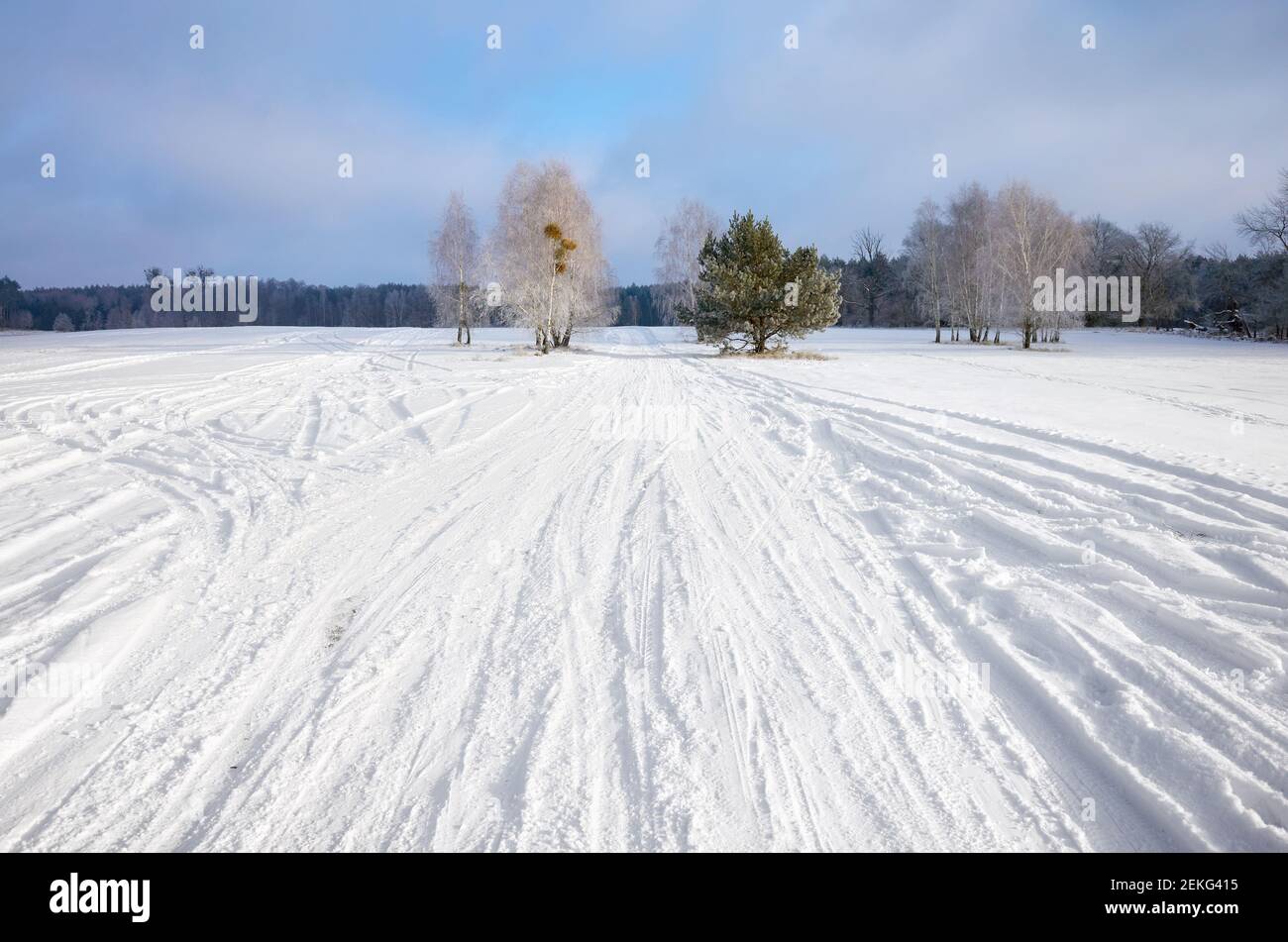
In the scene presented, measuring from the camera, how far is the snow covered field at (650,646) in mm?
2393

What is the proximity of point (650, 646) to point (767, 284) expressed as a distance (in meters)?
25.4

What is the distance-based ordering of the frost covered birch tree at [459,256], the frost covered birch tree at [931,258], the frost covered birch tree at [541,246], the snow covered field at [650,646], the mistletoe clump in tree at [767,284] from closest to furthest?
the snow covered field at [650,646]
the mistletoe clump in tree at [767,284]
the frost covered birch tree at [541,246]
the frost covered birch tree at [459,256]
the frost covered birch tree at [931,258]

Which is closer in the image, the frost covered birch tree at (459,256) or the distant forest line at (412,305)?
the frost covered birch tree at (459,256)

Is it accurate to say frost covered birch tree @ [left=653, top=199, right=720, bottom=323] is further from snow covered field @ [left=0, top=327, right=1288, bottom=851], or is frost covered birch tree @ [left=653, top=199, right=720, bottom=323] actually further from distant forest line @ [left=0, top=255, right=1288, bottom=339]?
snow covered field @ [left=0, top=327, right=1288, bottom=851]

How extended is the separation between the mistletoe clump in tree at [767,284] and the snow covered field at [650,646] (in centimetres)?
1997

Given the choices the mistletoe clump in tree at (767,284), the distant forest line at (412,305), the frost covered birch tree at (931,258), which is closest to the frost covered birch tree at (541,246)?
the distant forest line at (412,305)

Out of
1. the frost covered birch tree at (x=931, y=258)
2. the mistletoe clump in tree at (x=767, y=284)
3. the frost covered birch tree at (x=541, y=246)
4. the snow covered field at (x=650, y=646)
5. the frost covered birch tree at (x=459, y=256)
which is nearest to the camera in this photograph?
the snow covered field at (x=650, y=646)

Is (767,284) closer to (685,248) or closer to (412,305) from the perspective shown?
(685,248)

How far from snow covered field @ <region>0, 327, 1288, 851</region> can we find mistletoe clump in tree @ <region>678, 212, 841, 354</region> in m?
20.0

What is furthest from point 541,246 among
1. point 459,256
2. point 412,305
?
point 412,305

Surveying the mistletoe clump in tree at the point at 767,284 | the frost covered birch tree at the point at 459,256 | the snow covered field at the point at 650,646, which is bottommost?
the snow covered field at the point at 650,646

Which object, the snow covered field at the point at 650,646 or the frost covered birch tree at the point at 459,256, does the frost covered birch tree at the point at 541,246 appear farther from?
the snow covered field at the point at 650,646

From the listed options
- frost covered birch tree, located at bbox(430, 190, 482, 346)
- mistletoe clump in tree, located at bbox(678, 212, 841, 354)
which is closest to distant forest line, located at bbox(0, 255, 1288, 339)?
frost covered birch tree, located at bbox(430, 190, 482, 346)

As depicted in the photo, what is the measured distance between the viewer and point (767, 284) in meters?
27.0
